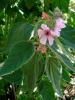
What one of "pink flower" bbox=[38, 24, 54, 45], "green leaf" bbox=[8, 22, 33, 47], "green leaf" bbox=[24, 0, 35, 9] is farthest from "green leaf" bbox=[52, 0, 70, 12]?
"pink flower" bbox=[38, 24, 54, 45]

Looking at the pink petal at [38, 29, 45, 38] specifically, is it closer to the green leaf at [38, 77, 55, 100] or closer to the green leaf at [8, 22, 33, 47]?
the green leaf at [8, 22, 33, 47]

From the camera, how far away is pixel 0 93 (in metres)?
1.67

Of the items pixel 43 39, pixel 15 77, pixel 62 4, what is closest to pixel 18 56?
pixel 43 39

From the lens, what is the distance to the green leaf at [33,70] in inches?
43.7

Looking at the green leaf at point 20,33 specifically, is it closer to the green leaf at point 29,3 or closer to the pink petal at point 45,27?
the pink petal at point 45,27

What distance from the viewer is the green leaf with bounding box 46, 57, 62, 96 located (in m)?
1.02

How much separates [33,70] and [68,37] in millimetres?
163

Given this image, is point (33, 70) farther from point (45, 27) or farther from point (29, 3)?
point (29, 3)

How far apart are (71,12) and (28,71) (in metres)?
0.67

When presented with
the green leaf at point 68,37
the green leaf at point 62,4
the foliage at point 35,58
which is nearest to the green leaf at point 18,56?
the foliage at point 35,58

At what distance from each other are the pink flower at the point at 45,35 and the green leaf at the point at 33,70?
0.10 meters

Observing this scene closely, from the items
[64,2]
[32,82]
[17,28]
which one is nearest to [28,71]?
[32,82]

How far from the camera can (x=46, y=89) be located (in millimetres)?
1234

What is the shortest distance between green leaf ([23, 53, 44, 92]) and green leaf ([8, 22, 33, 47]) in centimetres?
7
